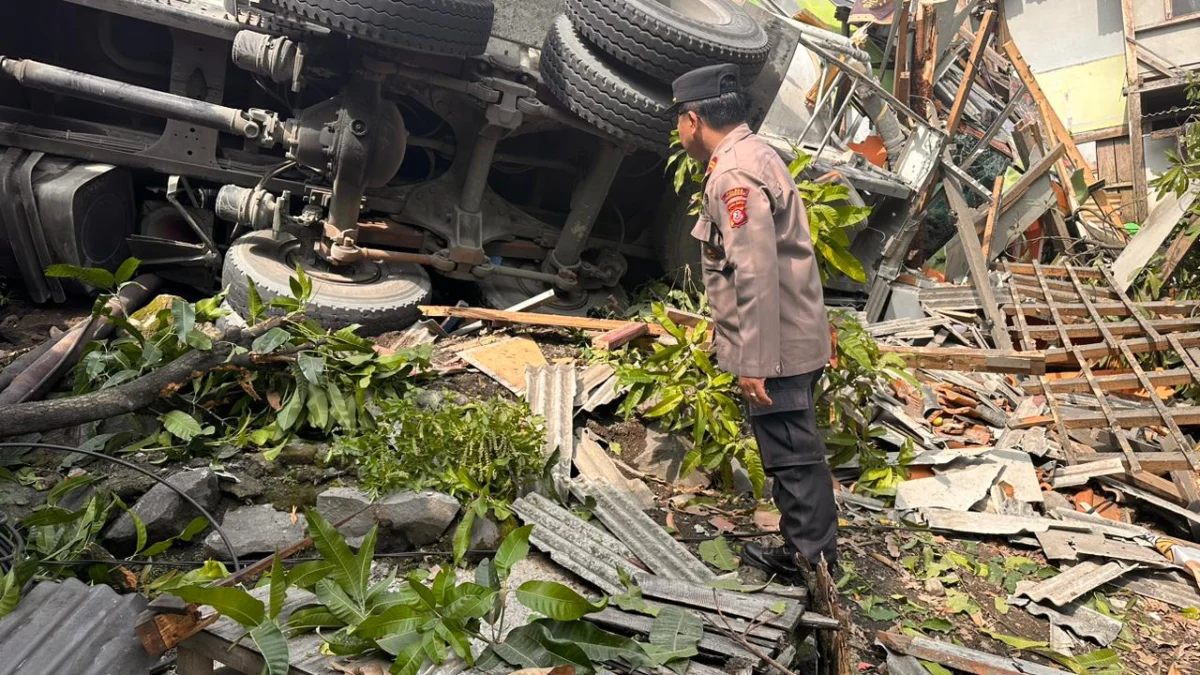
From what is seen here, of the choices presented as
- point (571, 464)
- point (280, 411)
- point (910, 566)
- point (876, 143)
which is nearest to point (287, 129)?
point (280, 411)

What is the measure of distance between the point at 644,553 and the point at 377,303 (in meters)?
2.66

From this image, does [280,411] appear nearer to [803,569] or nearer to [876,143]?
[803,569]

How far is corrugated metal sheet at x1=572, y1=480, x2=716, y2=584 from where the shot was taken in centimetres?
286

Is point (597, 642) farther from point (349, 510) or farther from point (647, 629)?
point (349, 510)

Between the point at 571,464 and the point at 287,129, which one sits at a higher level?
the point at 287,129

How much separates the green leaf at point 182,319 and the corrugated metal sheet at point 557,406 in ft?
5.48

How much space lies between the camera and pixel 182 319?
3766 millimetres

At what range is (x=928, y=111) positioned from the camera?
9281mm

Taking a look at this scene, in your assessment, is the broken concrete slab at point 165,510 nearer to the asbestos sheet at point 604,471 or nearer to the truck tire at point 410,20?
the asbestos sheet at point 604,471

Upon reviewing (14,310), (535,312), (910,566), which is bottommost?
(14,310)

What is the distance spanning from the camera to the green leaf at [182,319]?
12.2 feet

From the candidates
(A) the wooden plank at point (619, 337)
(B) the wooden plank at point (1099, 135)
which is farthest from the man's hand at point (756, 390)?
(B) the wooden plank at point (1099, 135)

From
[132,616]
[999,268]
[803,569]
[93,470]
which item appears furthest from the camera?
[999,268]

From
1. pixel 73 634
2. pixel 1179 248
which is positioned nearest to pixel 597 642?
pixel 73 634
